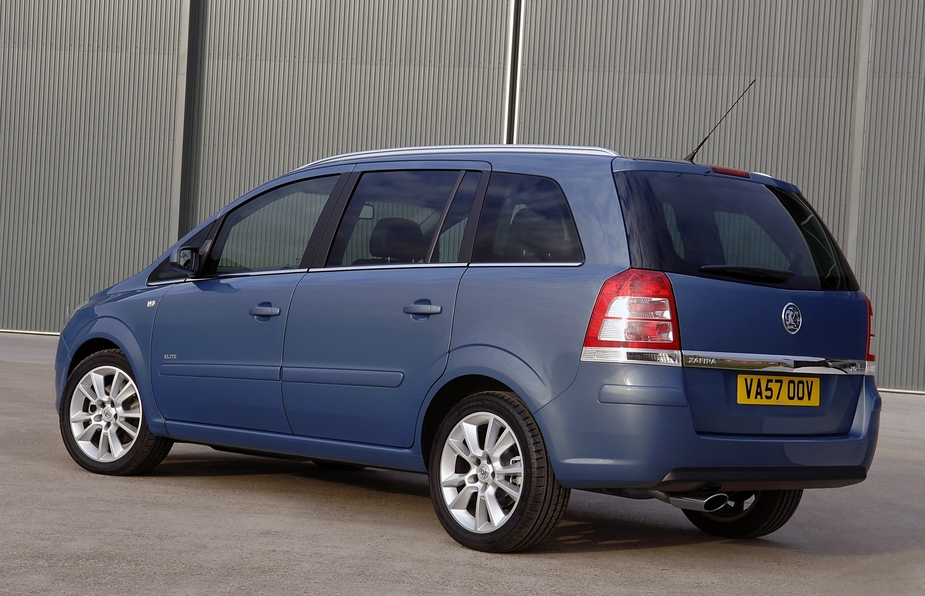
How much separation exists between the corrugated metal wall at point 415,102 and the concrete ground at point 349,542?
1073 cm

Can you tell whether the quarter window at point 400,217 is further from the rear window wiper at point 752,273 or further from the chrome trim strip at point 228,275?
the rear window wiper at point 752,273

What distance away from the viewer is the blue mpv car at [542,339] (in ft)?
A: 15.1

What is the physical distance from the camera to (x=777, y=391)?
15.7 ft

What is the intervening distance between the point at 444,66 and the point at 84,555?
14.7m

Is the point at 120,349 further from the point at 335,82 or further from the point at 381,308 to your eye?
the point at 335,82

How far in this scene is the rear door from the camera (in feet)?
17.2

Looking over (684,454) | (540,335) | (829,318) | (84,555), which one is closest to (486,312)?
(540,335)

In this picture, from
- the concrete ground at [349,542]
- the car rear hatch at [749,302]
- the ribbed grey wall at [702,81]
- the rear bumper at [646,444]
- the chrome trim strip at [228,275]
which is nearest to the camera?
the concrete ground at [349,542]

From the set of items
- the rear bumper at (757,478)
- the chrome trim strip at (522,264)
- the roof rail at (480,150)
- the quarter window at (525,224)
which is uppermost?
the roof rail at (480,150)

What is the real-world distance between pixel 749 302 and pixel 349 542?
2035 mm

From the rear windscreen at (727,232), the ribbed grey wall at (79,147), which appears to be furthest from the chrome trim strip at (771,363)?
the ribbed grey wall at (79,147)

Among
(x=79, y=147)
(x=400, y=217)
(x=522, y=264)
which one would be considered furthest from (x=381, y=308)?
(x=79, y=147)

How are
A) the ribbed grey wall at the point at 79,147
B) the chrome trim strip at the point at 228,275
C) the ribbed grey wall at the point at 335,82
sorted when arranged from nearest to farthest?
the chrome trim strip at the point at 228,275
the ribbed grey wall at the point at 335,82
the ribbed grey wall at the point at 79,147

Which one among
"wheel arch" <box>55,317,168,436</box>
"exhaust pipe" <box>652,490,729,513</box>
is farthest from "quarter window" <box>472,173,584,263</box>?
"wheel arch" <box>55,317,168,436</box>
